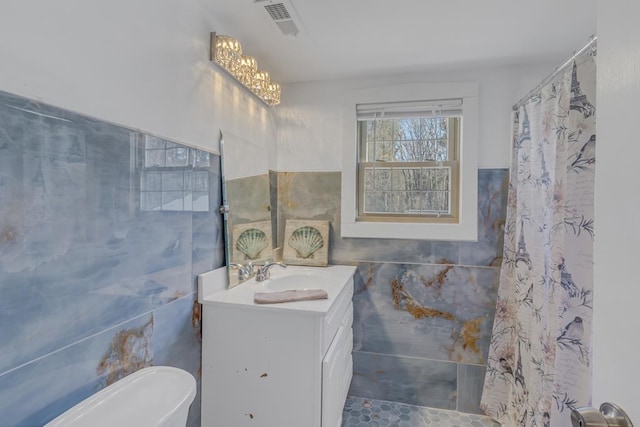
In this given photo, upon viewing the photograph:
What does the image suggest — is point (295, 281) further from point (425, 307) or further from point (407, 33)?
point (407, 33)

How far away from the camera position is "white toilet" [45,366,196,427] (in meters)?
0.80

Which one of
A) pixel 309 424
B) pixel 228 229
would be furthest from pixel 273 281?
pixel 309 424

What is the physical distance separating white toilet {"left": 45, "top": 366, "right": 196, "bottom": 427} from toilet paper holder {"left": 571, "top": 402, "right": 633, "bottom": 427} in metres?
0.89

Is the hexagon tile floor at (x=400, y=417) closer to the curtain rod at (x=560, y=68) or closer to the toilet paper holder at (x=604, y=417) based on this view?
the toilet paper holder at (x=604, y=417)

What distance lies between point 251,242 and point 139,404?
1.02 meters

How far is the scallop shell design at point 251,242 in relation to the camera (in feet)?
5.70

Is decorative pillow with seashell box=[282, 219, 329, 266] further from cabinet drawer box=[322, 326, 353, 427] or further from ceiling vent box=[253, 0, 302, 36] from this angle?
ceiling vent box=[253, 0, 302, 36]

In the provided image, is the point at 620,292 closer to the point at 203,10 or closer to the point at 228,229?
the point at 228,229

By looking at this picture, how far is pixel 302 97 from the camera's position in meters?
2.23

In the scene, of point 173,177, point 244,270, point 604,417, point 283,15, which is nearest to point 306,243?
point 244,270

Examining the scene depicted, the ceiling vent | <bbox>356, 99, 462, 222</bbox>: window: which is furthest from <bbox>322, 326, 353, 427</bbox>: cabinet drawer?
the ceiling vent

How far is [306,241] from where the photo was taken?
7.16ft

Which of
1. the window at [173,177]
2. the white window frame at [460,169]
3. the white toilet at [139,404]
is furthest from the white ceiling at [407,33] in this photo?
the white toilet at [139,404]

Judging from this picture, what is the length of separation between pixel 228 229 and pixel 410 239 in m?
1.18
